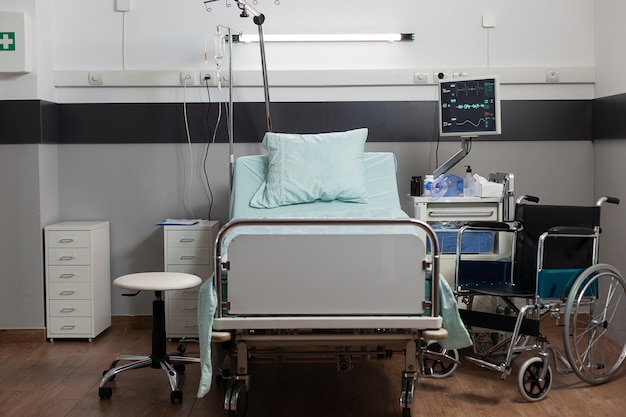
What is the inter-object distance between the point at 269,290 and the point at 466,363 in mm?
1600

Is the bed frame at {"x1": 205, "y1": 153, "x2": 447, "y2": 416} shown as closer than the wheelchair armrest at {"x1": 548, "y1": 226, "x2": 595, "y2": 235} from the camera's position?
Yes

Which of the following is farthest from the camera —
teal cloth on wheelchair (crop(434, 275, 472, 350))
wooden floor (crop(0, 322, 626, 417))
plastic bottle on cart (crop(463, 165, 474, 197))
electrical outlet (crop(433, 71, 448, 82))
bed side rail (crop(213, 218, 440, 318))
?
electrical outlet (crop(433, 71, 448, 82))

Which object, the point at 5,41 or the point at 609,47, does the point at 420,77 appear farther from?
the point at 5,41

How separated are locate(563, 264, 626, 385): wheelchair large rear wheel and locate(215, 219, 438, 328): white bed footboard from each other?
0.91 metres

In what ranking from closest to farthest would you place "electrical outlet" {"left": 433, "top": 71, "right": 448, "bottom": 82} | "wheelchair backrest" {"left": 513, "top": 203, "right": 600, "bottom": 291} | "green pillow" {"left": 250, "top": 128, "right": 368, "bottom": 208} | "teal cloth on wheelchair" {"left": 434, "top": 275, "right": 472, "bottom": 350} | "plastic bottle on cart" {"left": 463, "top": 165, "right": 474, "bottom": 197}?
"teal cloth on wheelchair" {"left": 434, "top": 275, "right": 472, "bottom": 350}
"wheelchair backrest" {"left": 513, "top": 203, "right": 600, "bottom": 291}
"green pillow" {"left": 250, "top": 128, "right": 368, "bottom": 208}
"plastic bottle on cart" {"left": 463, "top": 165, "right": 474, "bottom": 197}
"electrical outlet" {"left": 433, "top": 71, "right": 448, "bottom": 82}

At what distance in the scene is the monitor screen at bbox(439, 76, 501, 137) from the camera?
4.53 metres

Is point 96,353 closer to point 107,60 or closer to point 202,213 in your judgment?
point 202,213

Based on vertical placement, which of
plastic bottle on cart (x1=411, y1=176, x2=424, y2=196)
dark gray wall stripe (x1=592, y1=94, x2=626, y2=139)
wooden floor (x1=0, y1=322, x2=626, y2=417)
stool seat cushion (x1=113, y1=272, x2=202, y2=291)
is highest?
dark gray wall stripe (x1=592, y1=94, x2=626, y2=139)

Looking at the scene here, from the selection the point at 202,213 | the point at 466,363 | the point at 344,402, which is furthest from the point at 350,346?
the point at 202,213

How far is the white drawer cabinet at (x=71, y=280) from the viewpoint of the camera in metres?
4.85

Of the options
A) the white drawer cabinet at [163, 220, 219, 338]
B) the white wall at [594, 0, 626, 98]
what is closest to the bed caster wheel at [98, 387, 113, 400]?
the white drawer cabinet at [163, 220, 219, 338]

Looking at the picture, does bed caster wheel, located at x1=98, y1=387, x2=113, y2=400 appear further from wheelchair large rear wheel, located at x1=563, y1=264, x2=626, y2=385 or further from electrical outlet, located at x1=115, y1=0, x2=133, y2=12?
electrical outlet, located at x1=115, y1=0, x2=133, y2=12

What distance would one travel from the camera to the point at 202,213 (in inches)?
207

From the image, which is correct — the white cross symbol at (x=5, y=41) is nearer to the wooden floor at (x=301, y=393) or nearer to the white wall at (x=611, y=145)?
the wooden floor at (x=301, y=393)
